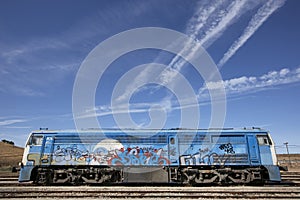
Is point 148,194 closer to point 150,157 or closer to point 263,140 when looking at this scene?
point 150,157

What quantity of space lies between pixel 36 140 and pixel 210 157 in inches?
430

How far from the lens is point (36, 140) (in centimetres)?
1334

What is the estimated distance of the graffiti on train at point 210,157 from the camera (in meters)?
12.9

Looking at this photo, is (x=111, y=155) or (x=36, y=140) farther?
(x=36, y=140)

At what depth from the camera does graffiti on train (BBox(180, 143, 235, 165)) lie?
42.5ft

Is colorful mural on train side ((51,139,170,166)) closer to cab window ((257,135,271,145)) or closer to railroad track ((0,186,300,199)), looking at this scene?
railroad track ((0,186,300,199))

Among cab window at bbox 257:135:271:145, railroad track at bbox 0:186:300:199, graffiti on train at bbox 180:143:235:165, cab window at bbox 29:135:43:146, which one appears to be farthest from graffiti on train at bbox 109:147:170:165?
cab window at bbox 257:135:271:145

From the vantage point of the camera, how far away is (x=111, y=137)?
13.4 m

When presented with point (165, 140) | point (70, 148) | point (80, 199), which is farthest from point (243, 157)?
point (70, 148)

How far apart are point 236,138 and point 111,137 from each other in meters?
7.95

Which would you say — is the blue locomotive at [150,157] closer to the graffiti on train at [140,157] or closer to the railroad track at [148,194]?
the graffiti on train at [140,157]

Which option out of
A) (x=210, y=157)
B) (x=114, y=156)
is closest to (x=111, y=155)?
(x=114, y=156)

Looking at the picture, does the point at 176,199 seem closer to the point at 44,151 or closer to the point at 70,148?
the point at 70,148

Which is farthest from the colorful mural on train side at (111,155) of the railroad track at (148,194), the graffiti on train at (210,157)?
the railroad track at (148,194)
